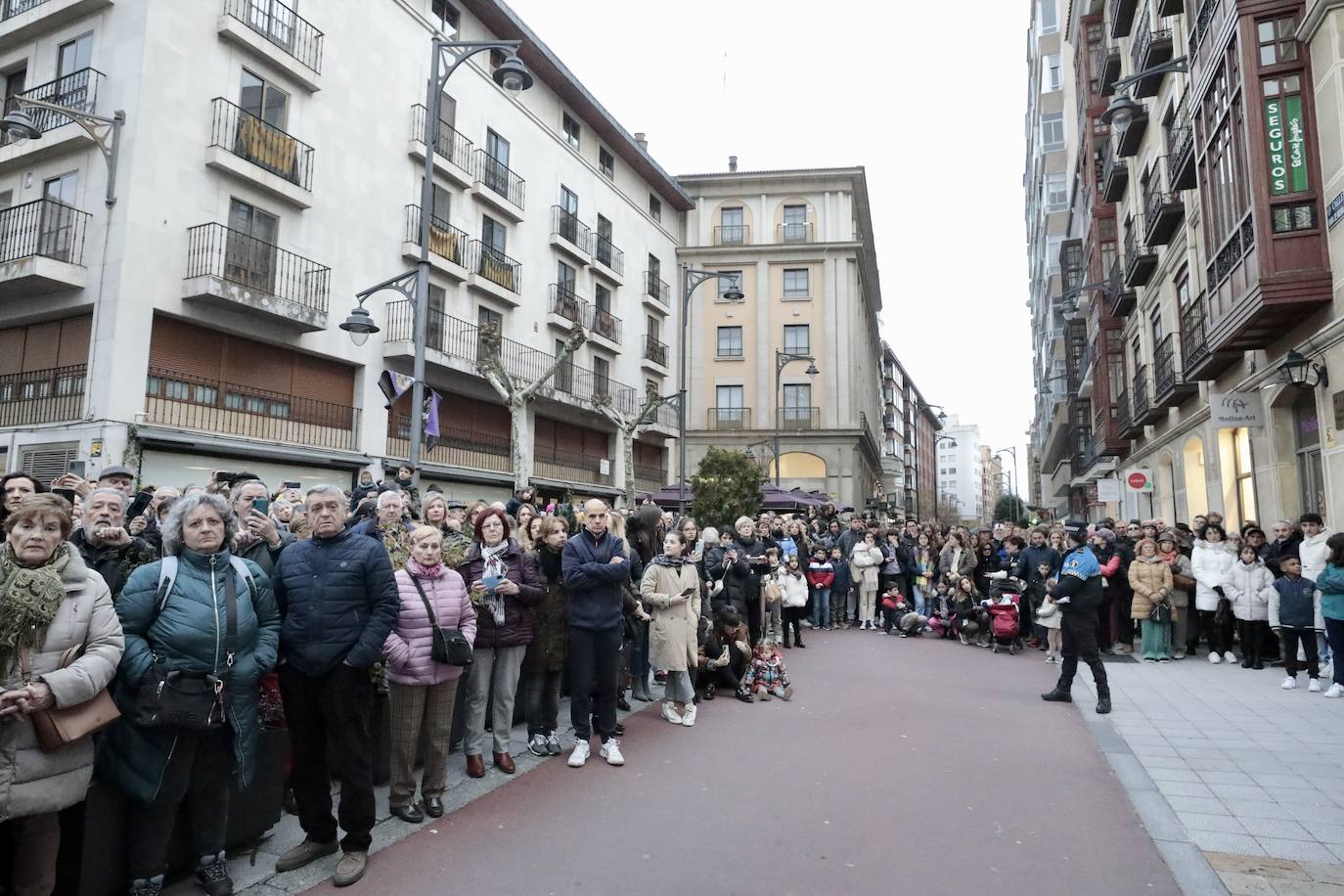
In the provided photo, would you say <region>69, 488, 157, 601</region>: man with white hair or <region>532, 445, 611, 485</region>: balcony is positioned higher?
<region>532, 445, 611, 485</region>: balcony

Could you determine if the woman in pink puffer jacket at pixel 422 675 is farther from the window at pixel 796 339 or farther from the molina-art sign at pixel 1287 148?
the window at pixel 796 339

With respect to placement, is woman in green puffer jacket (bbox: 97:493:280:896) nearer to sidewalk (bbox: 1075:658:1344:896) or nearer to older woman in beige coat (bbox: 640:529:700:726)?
older woman in beige coat (bbox: 640:529:700:726)

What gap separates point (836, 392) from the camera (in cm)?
4188

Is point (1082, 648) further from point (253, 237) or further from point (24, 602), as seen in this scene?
point (253, 237)

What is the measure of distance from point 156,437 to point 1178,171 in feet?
A: 67.1

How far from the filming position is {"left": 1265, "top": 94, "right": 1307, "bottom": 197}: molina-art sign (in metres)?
11.7

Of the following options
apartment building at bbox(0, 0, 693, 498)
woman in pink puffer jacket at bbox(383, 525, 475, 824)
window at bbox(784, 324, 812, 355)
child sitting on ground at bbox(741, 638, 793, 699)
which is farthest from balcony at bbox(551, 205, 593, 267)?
woman in pink puffer jacket at bbox(383, 525, 475, 824)

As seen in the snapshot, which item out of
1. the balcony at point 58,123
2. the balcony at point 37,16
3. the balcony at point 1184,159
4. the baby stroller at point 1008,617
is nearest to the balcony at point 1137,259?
the balcony at point 1184,159

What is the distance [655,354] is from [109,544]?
112 feet

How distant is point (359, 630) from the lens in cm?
450

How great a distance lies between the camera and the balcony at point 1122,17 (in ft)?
71.6

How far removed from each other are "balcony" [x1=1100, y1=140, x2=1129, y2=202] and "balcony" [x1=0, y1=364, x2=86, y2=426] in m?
25.7

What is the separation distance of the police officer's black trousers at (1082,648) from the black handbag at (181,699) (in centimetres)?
791

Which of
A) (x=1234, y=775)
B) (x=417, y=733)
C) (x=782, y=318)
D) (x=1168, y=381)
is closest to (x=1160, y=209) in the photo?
(x=1168, y=381)
